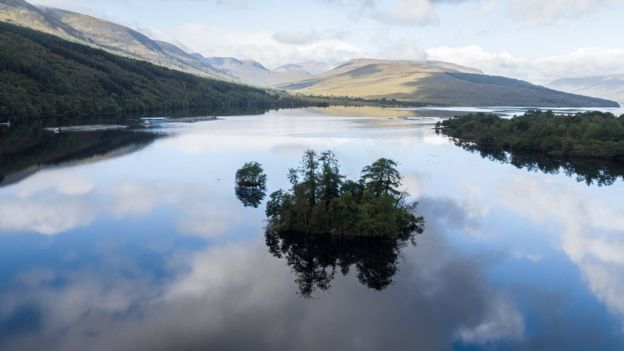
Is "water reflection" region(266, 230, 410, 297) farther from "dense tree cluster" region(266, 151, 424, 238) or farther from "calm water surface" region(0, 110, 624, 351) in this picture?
"dense tree cluster" region(266, 151, 424, 238)

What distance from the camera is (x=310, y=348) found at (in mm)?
35719

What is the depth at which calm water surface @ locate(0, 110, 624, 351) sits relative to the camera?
3738 cm

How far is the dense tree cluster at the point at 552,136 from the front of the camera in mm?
117812

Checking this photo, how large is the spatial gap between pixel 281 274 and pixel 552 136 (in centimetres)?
10230

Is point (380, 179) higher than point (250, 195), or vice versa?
point (380, 179)

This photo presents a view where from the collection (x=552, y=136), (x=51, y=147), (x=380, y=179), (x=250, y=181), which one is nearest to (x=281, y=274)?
(x=380, y=179)

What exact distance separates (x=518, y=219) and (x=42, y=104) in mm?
161232

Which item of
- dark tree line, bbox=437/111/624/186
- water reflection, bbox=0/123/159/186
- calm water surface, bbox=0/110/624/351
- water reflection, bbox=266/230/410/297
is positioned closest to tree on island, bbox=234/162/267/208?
calm water surface, bbox=0/110/624/351

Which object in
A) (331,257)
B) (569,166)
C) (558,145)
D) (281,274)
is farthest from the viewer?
(558,145)

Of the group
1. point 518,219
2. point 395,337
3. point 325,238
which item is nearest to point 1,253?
point 325,238

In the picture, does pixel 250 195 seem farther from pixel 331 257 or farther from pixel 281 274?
pixel 281 274

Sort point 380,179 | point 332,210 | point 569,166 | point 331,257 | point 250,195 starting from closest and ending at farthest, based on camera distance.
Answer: point 331,257 → point 332,210 → point 380,179 → point 250,195 → point 569,166

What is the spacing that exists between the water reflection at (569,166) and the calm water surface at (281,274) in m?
10.7

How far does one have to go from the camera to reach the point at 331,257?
51.8 meters
